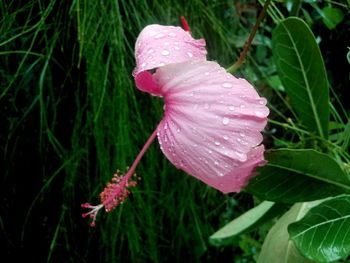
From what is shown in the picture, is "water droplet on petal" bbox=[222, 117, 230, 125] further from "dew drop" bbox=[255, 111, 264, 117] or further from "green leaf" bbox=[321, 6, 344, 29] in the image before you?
"green leaf" bbox=[321, 6, 344, 29]

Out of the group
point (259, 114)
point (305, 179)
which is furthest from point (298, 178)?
point (259, 114)

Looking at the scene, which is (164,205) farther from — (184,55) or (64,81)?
(184,55)

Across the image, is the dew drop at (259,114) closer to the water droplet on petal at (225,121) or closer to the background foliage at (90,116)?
the water droplet on petal at (225,121)

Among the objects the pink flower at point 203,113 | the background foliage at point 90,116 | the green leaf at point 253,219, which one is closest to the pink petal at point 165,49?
the pink flower at point 203,113

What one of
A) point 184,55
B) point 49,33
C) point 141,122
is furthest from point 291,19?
point 49,33

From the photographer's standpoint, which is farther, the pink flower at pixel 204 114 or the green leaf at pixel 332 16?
the green leaf at pixel 332 16

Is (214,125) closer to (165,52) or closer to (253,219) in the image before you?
(165,52)

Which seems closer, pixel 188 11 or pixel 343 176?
pixel 343 176

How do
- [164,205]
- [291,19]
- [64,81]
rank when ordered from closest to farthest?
[291,19] → [64,81] → [164,205]
